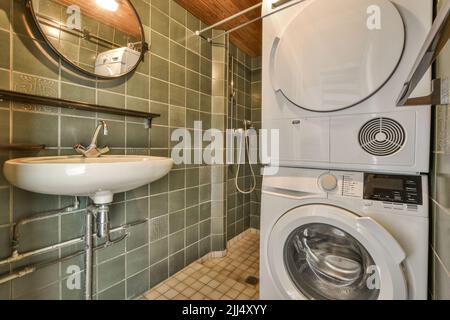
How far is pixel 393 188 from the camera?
763 millimetres

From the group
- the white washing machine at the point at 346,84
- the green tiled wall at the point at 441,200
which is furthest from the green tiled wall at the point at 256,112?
the green tiled wall at the point at 441,200

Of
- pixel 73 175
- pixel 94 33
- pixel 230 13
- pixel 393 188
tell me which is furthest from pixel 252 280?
pixel 230 13

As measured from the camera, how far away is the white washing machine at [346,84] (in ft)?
2.41

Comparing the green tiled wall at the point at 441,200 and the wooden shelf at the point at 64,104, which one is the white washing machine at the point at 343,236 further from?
the wooden shelf at the point at 64,104

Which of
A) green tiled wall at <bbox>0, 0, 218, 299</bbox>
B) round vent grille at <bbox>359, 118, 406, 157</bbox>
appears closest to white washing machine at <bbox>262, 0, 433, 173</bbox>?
round vent grille at <bbox>359, 118, 406, 157</bbox>

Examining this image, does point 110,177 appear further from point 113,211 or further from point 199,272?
point 199,272

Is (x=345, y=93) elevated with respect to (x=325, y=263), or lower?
elevated

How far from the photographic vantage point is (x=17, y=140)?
80cm

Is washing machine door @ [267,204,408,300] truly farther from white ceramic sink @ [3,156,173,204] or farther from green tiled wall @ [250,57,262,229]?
green tiled wall @ [250,57,262,229]

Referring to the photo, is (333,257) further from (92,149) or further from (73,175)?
(92,149)

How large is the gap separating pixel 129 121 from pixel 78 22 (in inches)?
19.6

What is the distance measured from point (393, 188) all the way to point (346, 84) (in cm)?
45

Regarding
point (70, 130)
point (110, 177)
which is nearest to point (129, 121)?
point (70, 130)

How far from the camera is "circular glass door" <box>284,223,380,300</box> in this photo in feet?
2.80
